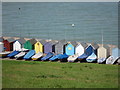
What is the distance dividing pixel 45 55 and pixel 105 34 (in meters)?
4.89

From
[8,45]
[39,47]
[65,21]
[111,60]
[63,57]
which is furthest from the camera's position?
[65,21]

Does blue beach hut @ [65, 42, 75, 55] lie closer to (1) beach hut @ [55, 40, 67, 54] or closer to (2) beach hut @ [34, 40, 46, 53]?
(1) beach hut @ [55, 40, 67, 54]

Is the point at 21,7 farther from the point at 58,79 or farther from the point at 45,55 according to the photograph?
the point at 58,79

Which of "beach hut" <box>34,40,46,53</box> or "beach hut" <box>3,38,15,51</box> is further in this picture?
"beach hut" <box>3,38,15,51</box>

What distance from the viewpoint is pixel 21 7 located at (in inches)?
656

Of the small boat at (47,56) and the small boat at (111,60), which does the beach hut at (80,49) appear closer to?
the small boat at (47,56)

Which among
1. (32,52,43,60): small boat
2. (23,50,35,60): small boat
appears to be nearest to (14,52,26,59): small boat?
(23,50,35,60): small boat

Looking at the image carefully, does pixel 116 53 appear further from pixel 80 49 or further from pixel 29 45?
pixel 29 45

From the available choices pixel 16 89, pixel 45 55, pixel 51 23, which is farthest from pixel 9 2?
pixel 16 89

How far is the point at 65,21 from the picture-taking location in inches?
610

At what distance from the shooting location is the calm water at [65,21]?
1476 cm

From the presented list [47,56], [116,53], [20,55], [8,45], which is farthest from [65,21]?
[116,53]

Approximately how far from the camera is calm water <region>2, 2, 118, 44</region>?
1476cm

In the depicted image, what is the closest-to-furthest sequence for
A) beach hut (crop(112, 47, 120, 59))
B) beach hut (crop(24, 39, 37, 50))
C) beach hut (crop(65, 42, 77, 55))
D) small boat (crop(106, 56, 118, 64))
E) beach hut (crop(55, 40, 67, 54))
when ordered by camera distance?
small boat (crop(106, 56, 118, 64)), beach hut (crop(112, 47, 120, 59)), beach hut (crop(65, 42, 77, 55)), beach hut (crop(55, 40, 67, 54)), beach hut (crop(24, 39, 37, 50))
